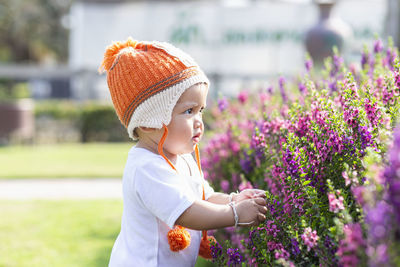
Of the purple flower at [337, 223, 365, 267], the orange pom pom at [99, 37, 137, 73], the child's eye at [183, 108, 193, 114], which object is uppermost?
the orange pom pom at [99, 37, 137, 73]

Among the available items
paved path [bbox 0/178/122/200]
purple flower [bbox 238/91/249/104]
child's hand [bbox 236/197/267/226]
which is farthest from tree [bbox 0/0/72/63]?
child's hand [bbox 236/197/267/226]

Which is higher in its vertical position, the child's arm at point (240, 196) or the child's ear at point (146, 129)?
the child's ear at point (146, 129)

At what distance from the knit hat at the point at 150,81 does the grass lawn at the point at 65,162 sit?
7066mm

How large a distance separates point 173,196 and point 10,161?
34.1 ft

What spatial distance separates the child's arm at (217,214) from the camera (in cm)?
199

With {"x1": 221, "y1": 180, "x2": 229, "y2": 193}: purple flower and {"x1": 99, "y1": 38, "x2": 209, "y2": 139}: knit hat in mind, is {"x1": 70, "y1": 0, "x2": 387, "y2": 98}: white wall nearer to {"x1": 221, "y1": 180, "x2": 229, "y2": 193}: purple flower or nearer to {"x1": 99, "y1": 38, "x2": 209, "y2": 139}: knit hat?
{"x1": 221, "y1": 180, "x2": 229, "y2": 193}: purple flower

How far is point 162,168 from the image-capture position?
208 cm

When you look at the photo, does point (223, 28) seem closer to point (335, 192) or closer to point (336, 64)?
point (336, 64)

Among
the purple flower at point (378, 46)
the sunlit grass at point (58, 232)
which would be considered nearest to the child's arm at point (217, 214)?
the purple flower at point (378, 46)

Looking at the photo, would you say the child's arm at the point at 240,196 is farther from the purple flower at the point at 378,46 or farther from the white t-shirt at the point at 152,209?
the purple flower at the point at 378,46

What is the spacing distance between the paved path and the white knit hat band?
201 inches

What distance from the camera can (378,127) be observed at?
185cm

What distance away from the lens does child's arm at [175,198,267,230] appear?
1.99 m

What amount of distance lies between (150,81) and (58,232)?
332 centimetres
